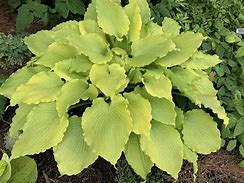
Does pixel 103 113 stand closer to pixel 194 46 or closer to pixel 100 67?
pixel 100 67

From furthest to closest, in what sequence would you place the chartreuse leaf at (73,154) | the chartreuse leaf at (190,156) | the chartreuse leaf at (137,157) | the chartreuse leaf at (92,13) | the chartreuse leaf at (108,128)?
1. the chartreuse leaf at (92,13)
2. the chartreuse leaf at (190,156)
3. the chartreuse leaf at (137,157)
4. the chartreuse leaf at (73,154)
5. the chartreuse leaf at (108,128)

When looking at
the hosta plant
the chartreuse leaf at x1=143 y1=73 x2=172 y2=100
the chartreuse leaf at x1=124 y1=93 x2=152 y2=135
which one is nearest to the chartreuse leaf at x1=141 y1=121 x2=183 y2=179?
the hosta plant

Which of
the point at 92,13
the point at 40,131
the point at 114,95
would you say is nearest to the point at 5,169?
the point at 40,131

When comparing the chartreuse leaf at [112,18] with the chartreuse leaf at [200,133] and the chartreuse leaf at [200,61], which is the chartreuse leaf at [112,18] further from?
the chartreuse leaf at [200,133]

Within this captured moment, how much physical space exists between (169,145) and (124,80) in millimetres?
503

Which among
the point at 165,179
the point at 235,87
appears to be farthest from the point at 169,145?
the point at 235,87

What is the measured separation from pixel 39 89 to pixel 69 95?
23 cm

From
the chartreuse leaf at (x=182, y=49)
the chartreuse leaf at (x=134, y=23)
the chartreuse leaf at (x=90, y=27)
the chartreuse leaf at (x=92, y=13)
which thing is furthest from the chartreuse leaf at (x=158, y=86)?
the chartreuse leaf at (x=92, y=13)

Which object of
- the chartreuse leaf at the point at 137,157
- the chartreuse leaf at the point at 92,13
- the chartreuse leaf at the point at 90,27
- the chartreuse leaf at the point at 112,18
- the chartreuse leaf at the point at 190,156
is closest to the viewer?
the chartreuse leaf at the point at 137,157

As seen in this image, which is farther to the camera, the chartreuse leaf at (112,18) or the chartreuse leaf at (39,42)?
the chartreuse leaf at (39,42)

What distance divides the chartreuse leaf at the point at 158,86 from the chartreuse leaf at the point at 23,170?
37.0 inches

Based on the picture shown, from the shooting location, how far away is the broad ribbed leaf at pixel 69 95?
317 cm

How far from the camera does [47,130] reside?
10.5 ft

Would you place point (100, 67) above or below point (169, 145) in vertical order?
above
